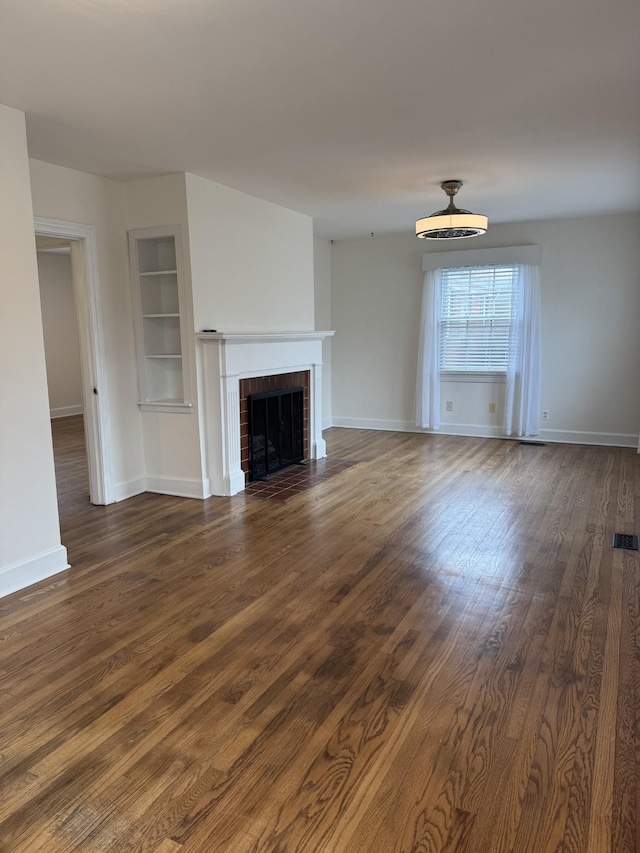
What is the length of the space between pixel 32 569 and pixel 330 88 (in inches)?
117

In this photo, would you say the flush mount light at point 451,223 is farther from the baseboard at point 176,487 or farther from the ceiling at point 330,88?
the baseboard at point 176,487

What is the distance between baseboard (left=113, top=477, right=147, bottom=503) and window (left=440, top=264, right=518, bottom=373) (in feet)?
13.4

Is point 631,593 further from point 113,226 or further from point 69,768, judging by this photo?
point 113,226

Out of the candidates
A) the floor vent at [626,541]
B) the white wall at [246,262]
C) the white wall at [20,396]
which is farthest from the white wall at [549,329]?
the white wall at [20,396]

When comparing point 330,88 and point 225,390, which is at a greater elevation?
point 330,88

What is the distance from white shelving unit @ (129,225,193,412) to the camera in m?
4.54

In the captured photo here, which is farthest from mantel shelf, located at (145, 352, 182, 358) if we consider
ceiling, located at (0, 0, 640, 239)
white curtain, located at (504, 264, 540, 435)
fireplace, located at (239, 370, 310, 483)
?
white curtain, located at (504, 264, 540, 435)

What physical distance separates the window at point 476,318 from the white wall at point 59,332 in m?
5.69

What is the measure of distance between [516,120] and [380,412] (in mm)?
4808

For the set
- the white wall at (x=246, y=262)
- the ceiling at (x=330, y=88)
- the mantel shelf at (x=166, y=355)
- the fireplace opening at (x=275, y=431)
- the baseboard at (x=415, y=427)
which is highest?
the ceiling at (x=330, y=88)

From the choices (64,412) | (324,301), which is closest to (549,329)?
(324,301)

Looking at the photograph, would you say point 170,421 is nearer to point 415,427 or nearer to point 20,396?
point 20,396

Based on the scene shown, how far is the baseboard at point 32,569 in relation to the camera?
10.0 feet

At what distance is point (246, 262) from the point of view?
5.00 m
